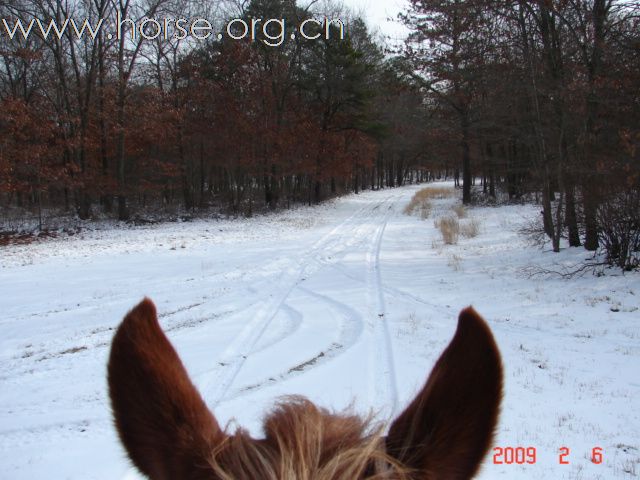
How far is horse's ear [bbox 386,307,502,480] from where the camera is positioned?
0.93 meters

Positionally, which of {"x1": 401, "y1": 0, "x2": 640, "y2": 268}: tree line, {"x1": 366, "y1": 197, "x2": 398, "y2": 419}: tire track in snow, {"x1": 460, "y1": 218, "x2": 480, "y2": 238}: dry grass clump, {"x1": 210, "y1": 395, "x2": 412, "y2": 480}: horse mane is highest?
{"x1": 401, "y1": 0, "x2": 640, "y2": 268}: tree line

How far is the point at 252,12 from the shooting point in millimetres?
24641

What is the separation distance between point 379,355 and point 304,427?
440cm

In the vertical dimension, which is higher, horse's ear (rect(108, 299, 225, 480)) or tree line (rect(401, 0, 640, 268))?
tree line (rect(401, 0, 640, 268))

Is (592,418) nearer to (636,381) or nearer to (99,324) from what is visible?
(636,381)

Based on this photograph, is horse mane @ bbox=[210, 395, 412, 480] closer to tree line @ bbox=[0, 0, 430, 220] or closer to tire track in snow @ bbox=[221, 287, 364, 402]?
tire track in snow @ bbox=[221, 287, 364, 402]

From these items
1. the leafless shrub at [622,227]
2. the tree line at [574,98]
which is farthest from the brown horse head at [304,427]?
the leafless shrub at [622,227]

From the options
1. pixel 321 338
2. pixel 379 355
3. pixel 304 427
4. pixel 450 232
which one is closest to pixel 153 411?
pixel 304 427

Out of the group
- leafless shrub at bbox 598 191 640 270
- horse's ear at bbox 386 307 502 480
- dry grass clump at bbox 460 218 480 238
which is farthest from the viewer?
dry grass clump at bbox 460 218 480 238

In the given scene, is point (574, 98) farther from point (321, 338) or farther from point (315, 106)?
point (315, 106)

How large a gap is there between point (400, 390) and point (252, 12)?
25.6m

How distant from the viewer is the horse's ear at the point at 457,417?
3.05ft

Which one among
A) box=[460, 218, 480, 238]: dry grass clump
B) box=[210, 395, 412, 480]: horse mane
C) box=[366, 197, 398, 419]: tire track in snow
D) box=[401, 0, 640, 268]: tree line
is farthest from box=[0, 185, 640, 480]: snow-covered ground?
box=[460, 218, 480, 238]: dry grass clump

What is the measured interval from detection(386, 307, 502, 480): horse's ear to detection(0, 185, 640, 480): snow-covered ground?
0.88 ft
